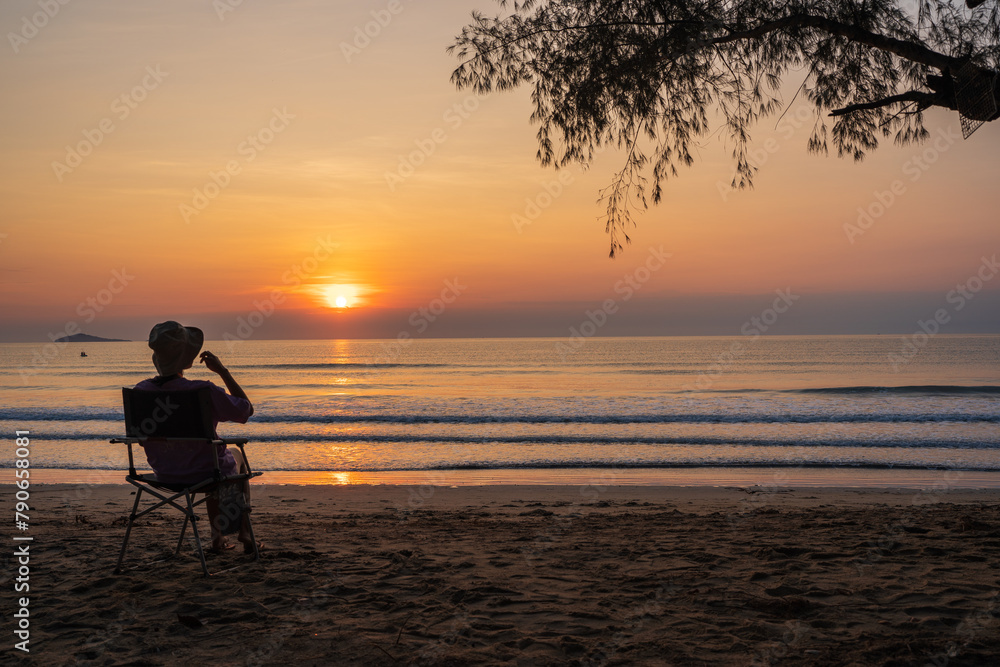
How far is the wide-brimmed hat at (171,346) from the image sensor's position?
4160 millimetres

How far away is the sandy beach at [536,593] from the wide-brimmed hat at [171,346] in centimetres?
124

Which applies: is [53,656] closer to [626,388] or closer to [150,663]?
[150,663]

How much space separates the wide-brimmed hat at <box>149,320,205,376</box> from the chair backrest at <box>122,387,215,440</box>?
0.73 feet

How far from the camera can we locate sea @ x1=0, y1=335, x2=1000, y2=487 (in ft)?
37.0

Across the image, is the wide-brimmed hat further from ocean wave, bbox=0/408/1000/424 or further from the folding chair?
ocean wave, bbox=0/408/1000/424

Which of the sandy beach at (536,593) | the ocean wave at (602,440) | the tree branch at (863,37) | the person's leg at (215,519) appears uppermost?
the tree branch at (863,37)

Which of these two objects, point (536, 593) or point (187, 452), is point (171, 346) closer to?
point (187, 452)

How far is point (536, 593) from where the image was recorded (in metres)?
3.81

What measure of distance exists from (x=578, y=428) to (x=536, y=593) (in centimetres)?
1331

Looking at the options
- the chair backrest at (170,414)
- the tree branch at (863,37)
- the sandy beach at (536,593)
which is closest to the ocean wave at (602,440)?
the sandy beach at (536,593)

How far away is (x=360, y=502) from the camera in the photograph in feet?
26.7

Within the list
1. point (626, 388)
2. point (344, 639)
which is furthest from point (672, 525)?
point (626, 388)

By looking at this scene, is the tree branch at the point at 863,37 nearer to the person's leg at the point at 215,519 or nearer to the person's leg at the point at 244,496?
the person's leg at the point at 244,496

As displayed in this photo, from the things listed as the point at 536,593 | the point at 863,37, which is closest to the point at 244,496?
the point at 536,593
